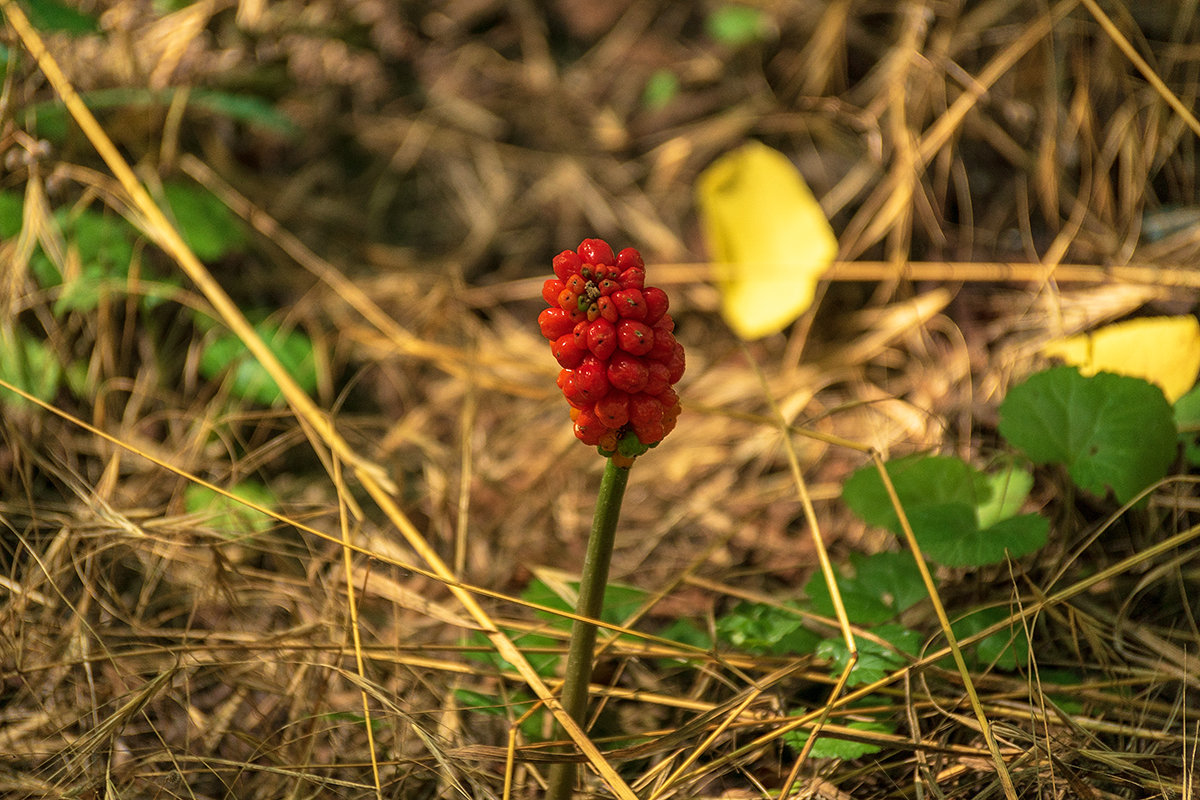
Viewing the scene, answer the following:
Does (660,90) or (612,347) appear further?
(660,90)

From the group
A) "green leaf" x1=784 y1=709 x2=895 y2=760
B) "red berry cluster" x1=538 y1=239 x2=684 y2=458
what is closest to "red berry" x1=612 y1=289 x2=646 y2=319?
"red berry cluster" x1=538 y1=239 x2=684 y2=458

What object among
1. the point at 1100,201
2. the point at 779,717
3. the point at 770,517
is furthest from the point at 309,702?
the point at 1100,201

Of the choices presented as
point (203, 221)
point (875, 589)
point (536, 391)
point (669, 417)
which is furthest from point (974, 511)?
point (203, 221)

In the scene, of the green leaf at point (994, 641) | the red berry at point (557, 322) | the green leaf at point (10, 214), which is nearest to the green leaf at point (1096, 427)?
the green leaf at point (994, 641)

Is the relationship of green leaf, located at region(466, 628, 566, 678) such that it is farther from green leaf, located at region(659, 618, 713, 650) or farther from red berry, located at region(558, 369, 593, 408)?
red berry, located at region(558, 369, 593, 408)

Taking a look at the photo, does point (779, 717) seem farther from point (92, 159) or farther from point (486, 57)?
point (486, 57)

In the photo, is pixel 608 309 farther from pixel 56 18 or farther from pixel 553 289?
pixel 56 18
